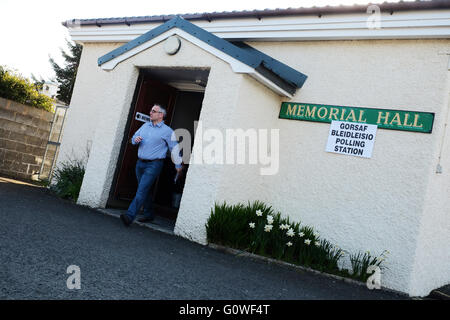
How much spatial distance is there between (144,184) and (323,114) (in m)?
3.02

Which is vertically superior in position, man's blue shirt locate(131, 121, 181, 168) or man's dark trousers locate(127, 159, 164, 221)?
man's blue shirt locate(131, 121, 181, 168)

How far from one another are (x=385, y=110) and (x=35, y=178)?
10064 mm

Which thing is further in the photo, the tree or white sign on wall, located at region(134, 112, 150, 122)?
the tree

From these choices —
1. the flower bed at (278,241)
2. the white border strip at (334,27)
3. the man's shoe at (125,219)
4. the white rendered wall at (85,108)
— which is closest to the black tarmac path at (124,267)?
the man's shoe at (125,219)

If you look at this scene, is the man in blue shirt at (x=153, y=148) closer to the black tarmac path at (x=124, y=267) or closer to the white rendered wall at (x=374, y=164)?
the black tarmac path at (x=124, y=267)

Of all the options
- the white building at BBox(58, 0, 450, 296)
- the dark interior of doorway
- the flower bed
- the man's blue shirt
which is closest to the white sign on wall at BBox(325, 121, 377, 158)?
the white building at BBox(58, 0, 450, 296)

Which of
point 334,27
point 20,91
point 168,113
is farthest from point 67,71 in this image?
point 334,27

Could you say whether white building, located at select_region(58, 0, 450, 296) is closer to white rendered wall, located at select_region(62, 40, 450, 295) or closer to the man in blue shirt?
white rendered wall, located at select_region(62, 40, 450, 295)

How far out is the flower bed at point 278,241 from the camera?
4.88 meters

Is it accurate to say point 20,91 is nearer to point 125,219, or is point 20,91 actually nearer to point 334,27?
point 125,219

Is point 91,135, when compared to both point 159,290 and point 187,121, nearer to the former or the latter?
point 187,121

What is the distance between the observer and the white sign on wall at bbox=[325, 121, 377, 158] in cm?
532

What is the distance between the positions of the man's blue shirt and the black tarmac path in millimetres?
1173

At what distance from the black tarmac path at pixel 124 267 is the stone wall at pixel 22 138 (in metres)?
5.65
